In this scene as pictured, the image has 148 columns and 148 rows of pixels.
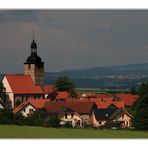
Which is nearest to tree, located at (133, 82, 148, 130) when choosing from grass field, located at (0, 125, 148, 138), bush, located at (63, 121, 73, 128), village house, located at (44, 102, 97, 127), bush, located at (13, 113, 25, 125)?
grass field, located at (0, 125, 148, 138)

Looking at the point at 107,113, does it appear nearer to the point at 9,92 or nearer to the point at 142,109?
the point at 142,109

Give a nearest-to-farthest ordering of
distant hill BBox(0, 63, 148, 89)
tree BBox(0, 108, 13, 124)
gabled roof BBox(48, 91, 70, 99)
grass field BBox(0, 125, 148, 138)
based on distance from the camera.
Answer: grass field BBox(0, 125, 148, 138) < distant hill BBox(0, 63, 148, 89) < tree BBox(0, 108, 13, 124) < gabled roof BBox(48, 91, 70, 99)

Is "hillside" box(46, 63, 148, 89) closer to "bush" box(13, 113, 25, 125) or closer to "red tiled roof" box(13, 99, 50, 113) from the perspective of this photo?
"red tiled roof" box(13, 99, 50, 113)

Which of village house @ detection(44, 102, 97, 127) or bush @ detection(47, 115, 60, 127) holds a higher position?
village house @ detection(44, 102, 97, 127)

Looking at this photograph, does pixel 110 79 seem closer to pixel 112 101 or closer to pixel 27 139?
pixel 112 101
